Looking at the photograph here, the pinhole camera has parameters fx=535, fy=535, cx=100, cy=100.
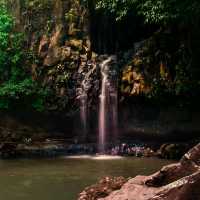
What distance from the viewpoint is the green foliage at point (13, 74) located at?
20625 millimetres

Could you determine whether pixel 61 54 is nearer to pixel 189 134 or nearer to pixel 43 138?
pixel 43 138

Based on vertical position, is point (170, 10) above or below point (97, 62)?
above

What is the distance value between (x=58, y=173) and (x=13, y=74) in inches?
327

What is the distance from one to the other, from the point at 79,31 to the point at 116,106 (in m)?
3.85

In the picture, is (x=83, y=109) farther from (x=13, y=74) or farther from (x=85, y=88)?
(x=13, y=74)

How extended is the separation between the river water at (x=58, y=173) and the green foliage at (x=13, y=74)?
431cm

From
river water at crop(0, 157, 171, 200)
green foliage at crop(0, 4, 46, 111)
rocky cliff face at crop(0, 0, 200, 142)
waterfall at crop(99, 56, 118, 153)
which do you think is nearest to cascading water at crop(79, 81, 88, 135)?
rocky cliff face at crop(0, 0, 200, 142)

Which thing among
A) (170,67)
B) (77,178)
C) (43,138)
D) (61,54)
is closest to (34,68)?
(61,54)

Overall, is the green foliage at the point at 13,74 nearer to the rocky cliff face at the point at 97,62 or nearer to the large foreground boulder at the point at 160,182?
the rocky cliff face at the point at 97,62

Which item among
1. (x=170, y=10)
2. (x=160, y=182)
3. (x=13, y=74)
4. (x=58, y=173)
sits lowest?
(x=58, y=173)

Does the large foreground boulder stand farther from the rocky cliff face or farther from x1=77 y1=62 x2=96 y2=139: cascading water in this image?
x1=77 y1=62 x2=96 y2=139: cascading water

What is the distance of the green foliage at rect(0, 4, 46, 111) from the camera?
20625mm

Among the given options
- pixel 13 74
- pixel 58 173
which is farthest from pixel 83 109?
pixel 58 173

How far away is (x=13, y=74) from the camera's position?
21578mm
